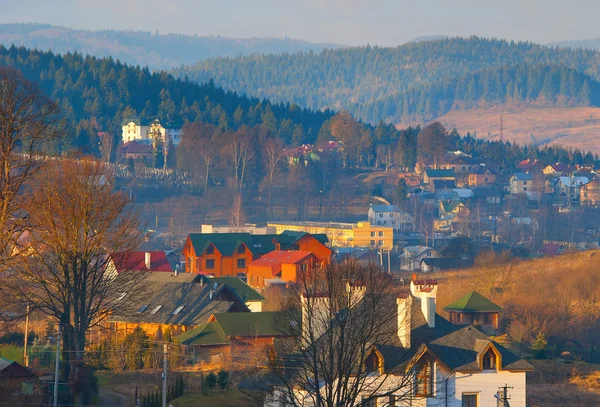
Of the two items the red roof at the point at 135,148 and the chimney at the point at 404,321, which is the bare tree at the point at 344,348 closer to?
the chimney at the point at 404,321

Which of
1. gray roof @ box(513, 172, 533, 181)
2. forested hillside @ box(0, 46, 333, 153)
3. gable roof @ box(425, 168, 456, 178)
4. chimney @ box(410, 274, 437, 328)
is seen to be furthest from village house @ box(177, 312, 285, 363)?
gray roof @ box(513, 172, 533, 181)

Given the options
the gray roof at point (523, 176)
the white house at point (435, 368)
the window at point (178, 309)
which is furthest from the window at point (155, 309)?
the gray roof at point (523, 176)

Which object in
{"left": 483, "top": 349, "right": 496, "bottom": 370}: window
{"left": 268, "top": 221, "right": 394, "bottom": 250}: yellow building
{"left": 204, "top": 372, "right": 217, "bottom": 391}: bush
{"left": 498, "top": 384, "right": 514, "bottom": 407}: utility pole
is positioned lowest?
{"left": 204, "top": 372, "right": 217, "bottom": 391}: bush

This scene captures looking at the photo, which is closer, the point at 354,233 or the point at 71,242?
the point at 71,242

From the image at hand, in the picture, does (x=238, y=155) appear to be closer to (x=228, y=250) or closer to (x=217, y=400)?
(x=228, y=250)

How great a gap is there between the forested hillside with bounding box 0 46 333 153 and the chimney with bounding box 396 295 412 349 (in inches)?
5120

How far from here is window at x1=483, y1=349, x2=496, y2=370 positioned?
2958 cm

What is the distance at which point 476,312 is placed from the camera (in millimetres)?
50375

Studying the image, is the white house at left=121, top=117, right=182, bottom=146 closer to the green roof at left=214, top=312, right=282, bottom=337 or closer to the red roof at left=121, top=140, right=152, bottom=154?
the red roof at left=121, top=140, right=152, bottom=154

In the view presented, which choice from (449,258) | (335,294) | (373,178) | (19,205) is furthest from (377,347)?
(373,178)

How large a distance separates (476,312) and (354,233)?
53.7 meters

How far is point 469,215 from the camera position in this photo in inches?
5217

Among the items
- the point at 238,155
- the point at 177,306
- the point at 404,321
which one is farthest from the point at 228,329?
the point at 238,155

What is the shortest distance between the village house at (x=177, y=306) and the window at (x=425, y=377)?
15684 millimetres
